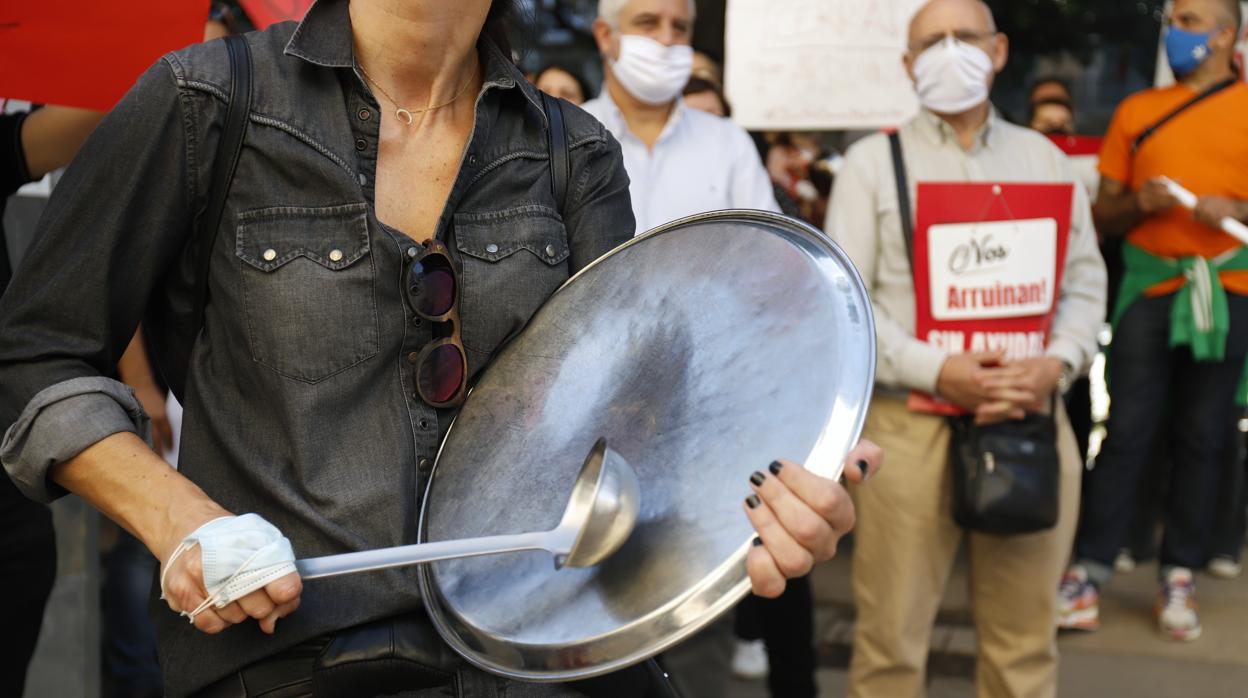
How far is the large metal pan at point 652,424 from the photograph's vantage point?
1334mm

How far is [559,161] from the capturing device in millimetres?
1764

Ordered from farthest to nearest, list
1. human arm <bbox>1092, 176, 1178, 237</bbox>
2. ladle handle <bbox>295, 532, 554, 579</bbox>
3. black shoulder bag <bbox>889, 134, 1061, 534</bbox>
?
human arm <bbox>1092, 176, 1178, 237</bbox>, black shoulder bag <bbox>889, 134, 1061, 534</bbox>, ladle handle <bbox>295, 532, 554, 579</bbox>

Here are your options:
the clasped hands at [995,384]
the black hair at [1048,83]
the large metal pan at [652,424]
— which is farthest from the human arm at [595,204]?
the black hair at [1048,83]

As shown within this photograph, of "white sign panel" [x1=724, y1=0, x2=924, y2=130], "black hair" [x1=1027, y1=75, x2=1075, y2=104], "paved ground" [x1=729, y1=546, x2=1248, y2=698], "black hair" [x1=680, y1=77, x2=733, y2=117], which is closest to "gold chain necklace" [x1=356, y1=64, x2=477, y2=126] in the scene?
"black hair" [x1=680, y1=77, x2=733, y2=117]

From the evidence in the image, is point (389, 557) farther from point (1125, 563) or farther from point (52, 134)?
point (1125, 563)

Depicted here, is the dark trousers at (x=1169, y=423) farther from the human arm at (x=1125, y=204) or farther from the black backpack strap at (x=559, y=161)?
the black backpack strap at (x=559, y=161)

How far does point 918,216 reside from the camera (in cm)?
368

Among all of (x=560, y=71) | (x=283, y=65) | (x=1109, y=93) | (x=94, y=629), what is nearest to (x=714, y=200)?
(x=560, y=71)

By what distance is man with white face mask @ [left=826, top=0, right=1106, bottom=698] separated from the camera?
3.75 m

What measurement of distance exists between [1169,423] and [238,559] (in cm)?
475

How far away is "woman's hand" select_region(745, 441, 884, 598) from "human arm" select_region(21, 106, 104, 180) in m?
1.67

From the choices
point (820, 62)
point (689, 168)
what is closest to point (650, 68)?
point (689, 168)

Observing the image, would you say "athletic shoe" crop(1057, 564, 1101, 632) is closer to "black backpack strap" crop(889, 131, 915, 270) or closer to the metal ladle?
"black backpack strap" crop(889, 131, 915, 270)

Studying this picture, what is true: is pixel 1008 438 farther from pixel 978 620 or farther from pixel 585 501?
pixel 585 501
